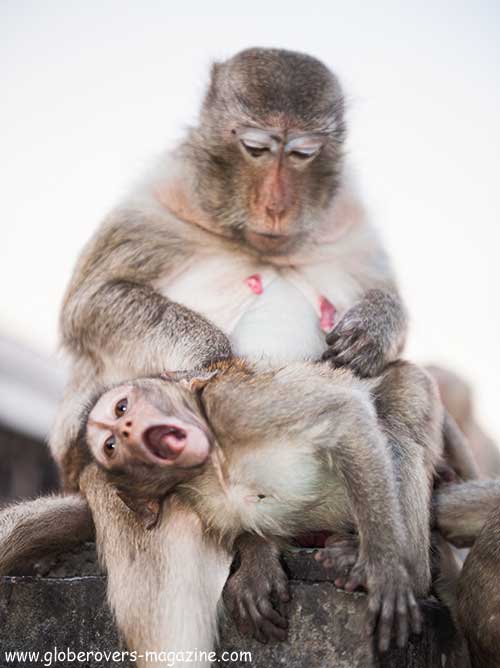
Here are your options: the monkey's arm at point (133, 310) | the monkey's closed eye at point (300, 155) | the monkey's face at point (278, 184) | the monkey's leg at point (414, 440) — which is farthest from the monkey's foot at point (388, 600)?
the monkey's closed eye at point (300, 155)

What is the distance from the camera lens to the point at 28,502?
429cm

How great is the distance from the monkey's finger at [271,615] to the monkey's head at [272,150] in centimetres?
154

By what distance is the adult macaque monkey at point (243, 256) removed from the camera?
4.16 metres

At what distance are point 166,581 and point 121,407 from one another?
2.15ft

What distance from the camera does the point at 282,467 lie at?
3.55m

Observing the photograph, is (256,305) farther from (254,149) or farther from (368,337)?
(254,149)

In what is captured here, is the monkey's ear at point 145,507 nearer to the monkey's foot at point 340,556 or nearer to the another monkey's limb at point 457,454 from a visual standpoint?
the monkey's foot at point 340,556

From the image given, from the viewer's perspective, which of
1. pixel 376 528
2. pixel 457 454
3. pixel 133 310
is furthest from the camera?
pixel 457 454

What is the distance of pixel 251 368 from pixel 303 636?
1034 millimetres

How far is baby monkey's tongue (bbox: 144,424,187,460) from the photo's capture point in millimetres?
3578

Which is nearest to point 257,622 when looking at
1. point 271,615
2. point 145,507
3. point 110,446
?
point 271,615

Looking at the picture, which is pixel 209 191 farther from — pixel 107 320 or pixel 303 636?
pixel 303 636

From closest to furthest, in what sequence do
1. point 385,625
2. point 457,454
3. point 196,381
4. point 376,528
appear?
point 385,625
point 376,528
point 196,381
point 457,454

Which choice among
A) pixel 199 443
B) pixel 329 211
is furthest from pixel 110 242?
pixel 199 443
